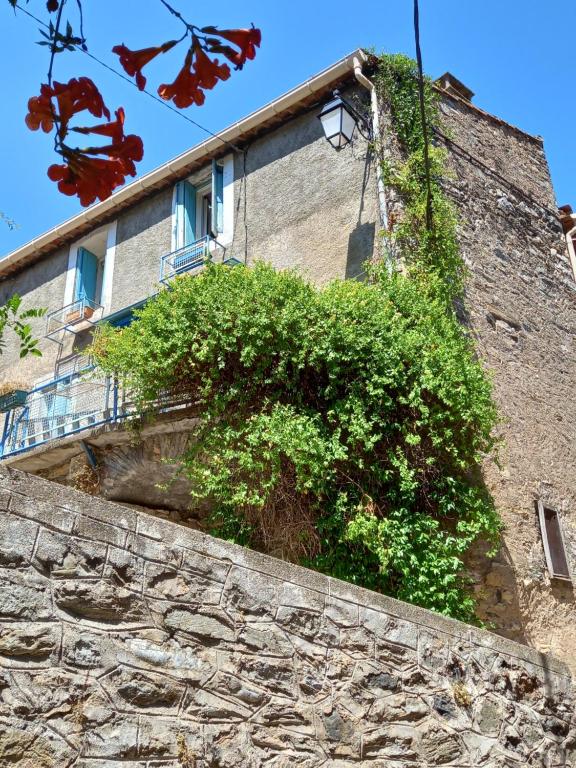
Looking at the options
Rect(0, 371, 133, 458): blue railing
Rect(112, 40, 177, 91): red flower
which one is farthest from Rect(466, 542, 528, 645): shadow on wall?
Rect(112, 40, 177, 91): red flower

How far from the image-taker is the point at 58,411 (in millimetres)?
9766

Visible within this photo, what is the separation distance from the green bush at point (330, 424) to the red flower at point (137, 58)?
5014mm

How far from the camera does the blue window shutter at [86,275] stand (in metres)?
12.0

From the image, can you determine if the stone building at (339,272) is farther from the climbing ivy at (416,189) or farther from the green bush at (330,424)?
the green bush at (330,424)

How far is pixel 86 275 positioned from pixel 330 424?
21.5ft

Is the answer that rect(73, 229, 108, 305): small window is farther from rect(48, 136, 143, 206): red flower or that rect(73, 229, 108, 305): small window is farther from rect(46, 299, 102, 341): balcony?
rect(48, 136, 143, 206): red flower

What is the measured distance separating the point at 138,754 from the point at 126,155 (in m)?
2.07

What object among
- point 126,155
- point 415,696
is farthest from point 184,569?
point 126,155

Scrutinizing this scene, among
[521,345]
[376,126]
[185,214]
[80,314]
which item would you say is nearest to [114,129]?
[376,126]

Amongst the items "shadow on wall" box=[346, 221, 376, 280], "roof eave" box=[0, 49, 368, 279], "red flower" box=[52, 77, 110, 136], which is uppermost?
"roof eave" box=[0, 49, 368, 279]

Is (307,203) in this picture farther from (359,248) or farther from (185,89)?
(185,89)

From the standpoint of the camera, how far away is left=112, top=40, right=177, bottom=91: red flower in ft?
5.56

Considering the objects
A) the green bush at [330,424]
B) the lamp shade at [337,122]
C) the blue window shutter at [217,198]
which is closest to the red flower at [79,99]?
the green bush at [330,424]

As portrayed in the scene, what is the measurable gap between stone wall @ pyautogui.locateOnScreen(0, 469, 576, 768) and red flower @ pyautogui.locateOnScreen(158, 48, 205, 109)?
5.22ft
